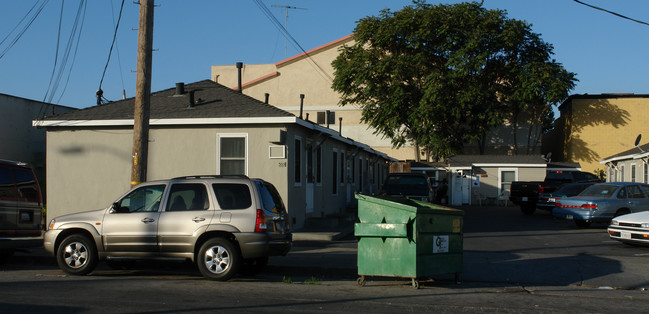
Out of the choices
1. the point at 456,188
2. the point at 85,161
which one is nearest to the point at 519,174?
the point at 456,188

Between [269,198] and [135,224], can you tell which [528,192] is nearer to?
[269,198]

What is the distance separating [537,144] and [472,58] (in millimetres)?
12202

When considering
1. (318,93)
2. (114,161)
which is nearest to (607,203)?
(114,161)

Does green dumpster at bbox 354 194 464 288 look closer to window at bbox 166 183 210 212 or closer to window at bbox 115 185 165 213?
window at bbox 166 183 210 212

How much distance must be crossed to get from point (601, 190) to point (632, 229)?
6359 mm

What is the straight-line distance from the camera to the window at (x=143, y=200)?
1092 centimetres

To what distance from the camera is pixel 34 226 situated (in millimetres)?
12938

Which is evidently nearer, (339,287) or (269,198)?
(339,287)

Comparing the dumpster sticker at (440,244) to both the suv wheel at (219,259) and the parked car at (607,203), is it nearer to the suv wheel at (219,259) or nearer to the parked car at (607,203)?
the suv wheel at (219,259)

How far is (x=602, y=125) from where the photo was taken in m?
47.5

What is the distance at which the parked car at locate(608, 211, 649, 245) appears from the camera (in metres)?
15.1

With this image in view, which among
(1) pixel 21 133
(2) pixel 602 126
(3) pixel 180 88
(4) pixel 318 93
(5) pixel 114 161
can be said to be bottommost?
(5) pixel 114 161

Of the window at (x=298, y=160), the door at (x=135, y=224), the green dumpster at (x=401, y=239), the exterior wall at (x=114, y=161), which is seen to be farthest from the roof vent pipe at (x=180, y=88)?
the green dumpster at (x=401, y=239)

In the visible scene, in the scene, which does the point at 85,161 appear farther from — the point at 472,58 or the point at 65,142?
the point at 472,58
